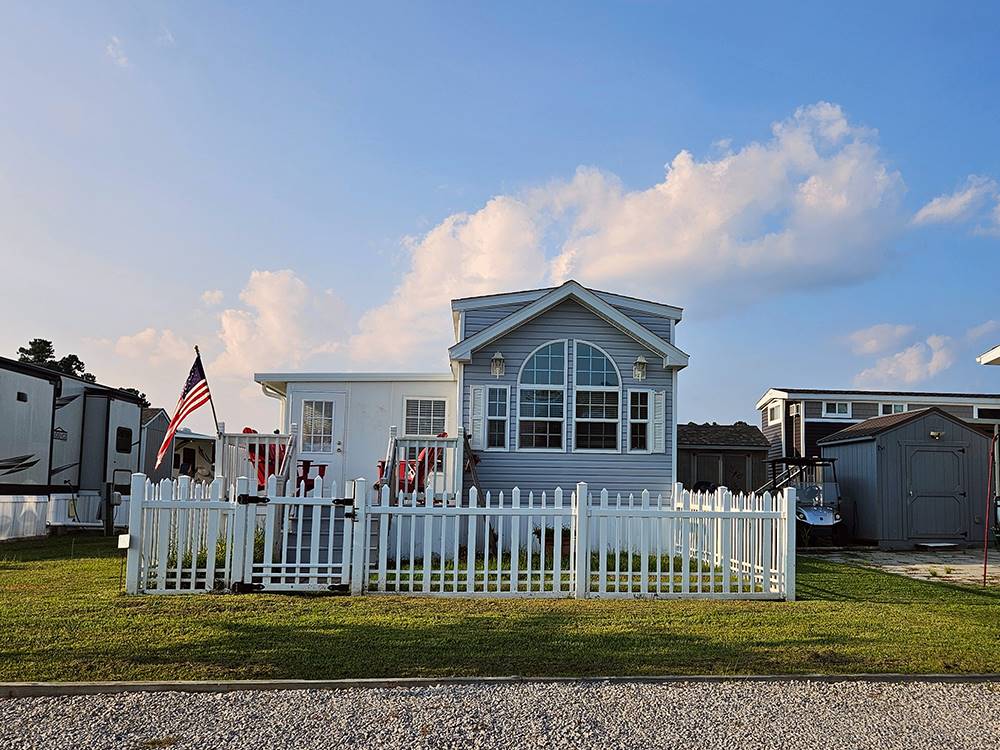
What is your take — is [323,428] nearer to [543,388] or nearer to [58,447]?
[543,388]

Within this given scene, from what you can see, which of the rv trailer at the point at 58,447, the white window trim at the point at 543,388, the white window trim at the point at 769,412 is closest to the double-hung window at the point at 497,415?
the white window trim at the point at 543,388

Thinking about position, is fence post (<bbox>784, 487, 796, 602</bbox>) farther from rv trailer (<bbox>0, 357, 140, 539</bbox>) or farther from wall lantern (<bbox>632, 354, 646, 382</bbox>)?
rv trailer (<bbox>0, 357, 140, 539</bbox>)

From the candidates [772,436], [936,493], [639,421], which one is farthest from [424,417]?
[772,436]

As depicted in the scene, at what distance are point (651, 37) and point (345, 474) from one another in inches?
361

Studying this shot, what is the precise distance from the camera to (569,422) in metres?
15.7

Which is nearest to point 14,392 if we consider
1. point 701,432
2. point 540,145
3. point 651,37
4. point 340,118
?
point 340,118

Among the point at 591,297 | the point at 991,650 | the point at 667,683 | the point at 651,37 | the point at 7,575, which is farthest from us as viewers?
the point at 591,297

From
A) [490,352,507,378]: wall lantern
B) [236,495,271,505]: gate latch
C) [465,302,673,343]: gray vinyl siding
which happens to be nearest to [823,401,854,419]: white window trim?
[465,302,673,343]: gray vinyl siding

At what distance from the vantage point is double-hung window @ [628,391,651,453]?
1577 centimetres

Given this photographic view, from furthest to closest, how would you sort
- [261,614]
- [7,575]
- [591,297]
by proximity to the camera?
1. [591,297]
2. [7,575]
3. [261,614]

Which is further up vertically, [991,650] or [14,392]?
[14,392]

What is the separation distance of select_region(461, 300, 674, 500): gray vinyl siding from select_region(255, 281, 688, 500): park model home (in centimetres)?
2

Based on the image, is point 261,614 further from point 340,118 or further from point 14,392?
point 14,392

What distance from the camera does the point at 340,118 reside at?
12.9 metres
